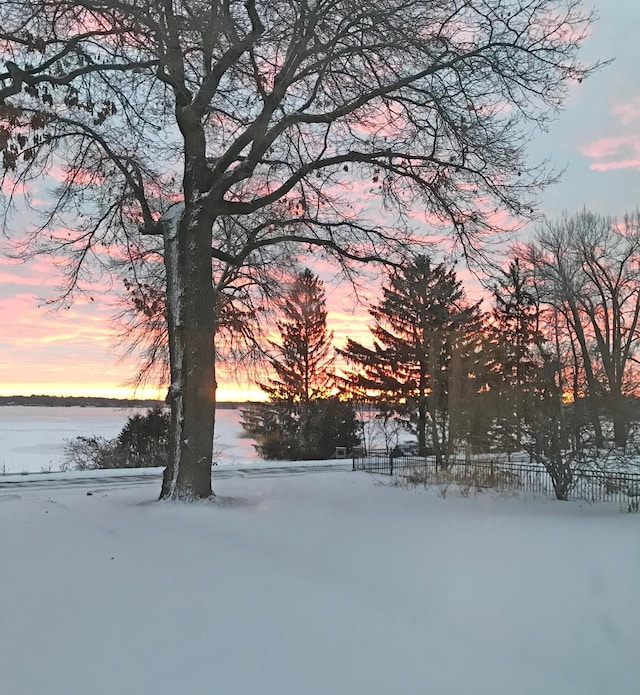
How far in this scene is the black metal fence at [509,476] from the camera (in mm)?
14186

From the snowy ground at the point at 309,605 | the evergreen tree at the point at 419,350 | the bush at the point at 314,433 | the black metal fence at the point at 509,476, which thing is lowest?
the snowy ground at the point at 309,605

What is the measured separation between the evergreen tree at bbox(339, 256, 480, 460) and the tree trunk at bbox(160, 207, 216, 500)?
4.34m

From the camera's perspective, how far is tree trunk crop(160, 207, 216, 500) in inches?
458

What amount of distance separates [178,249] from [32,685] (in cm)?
903

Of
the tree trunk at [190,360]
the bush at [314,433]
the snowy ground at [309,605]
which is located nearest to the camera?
the snowy ground at [309,605]

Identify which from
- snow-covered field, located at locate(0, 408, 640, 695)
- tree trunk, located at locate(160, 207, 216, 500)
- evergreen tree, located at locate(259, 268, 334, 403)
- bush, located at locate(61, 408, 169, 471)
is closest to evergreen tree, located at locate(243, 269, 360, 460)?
evergreen tree, located at locate(259, 268, 334, 403)

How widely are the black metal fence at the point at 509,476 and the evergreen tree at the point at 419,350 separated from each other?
58.5 inches

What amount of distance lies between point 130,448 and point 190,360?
17.0 metres

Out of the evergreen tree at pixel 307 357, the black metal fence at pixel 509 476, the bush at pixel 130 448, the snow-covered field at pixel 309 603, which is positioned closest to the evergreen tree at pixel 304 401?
the evergreen tree at pixel 307 357

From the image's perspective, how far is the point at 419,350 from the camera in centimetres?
3822

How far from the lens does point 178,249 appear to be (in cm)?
1231

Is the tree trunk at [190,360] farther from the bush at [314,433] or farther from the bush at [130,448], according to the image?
the bush at [314,433]

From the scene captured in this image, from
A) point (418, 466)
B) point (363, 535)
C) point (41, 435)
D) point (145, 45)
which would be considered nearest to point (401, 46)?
point (145, 45)

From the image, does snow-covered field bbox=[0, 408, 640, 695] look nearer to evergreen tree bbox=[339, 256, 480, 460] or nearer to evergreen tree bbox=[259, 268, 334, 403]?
evergreen tree bbox=[339, 256, 480, 460]
